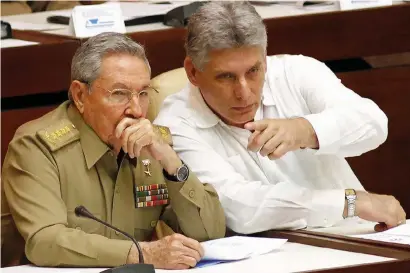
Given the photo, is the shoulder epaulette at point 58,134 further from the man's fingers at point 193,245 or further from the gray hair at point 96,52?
the man's fingers at point 193,245

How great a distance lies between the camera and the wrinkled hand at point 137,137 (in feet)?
8.25

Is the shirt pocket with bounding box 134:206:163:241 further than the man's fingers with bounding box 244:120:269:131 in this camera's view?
Yes

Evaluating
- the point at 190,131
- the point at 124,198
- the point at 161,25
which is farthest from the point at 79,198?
the point at 161,25

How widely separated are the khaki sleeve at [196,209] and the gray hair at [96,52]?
1.16ft

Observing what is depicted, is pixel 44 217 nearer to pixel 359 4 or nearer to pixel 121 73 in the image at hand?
pixel 121 73

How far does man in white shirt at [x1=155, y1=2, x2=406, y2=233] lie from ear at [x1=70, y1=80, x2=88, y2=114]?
1.06ft

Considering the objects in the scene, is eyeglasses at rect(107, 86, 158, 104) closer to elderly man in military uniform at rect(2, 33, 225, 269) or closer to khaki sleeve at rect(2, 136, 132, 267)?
elderly man in military uniform at rect(2, 33, 225, 269)

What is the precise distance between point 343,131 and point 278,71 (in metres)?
0.29

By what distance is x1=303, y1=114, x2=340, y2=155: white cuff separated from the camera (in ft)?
9.20

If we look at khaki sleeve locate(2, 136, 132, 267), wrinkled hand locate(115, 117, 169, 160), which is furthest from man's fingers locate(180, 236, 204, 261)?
wrinkled hand locate(115, 117, 169, 160)

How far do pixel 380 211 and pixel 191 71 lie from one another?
2.20ft

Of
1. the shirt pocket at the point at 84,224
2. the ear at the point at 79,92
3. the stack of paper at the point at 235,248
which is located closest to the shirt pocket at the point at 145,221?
the shirt pocket at the point at 84,224

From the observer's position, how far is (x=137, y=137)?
8.26 feet

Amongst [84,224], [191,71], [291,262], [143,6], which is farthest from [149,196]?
[143,6]
